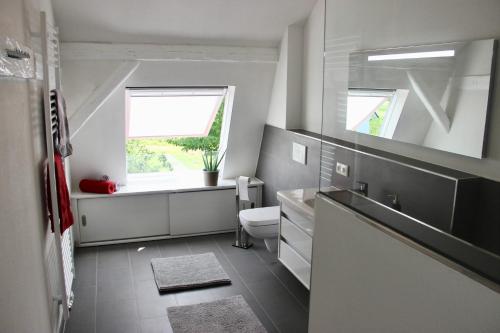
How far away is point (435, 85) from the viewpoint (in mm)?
2160

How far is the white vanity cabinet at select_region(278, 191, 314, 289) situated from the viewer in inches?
114

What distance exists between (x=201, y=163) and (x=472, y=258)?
423 centimetres

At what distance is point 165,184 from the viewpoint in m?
4.59

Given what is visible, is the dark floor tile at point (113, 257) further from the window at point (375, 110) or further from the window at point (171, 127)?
the window at point (375, 110)

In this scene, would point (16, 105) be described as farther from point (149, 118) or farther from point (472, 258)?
point (149, 118)

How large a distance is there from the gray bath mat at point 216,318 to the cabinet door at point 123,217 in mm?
1413

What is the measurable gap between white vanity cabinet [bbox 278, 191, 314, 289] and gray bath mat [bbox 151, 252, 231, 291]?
0.61 metres

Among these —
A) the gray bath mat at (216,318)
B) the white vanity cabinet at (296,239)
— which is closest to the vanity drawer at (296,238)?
the white vanity cabinet at (296,239)

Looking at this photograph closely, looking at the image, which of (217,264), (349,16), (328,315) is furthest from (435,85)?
(217,264)

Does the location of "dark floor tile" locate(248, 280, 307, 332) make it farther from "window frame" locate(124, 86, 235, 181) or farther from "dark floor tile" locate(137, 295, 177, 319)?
"window frame" locate(124, 86, 235, 181)

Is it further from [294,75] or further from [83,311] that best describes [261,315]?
[294,75]

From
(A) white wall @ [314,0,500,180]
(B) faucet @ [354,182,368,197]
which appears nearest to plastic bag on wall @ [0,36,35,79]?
(B) faucet @ [354,182,368,197]

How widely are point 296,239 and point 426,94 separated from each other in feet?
4.51

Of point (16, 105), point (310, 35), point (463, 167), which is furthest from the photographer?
point (310, 35)
